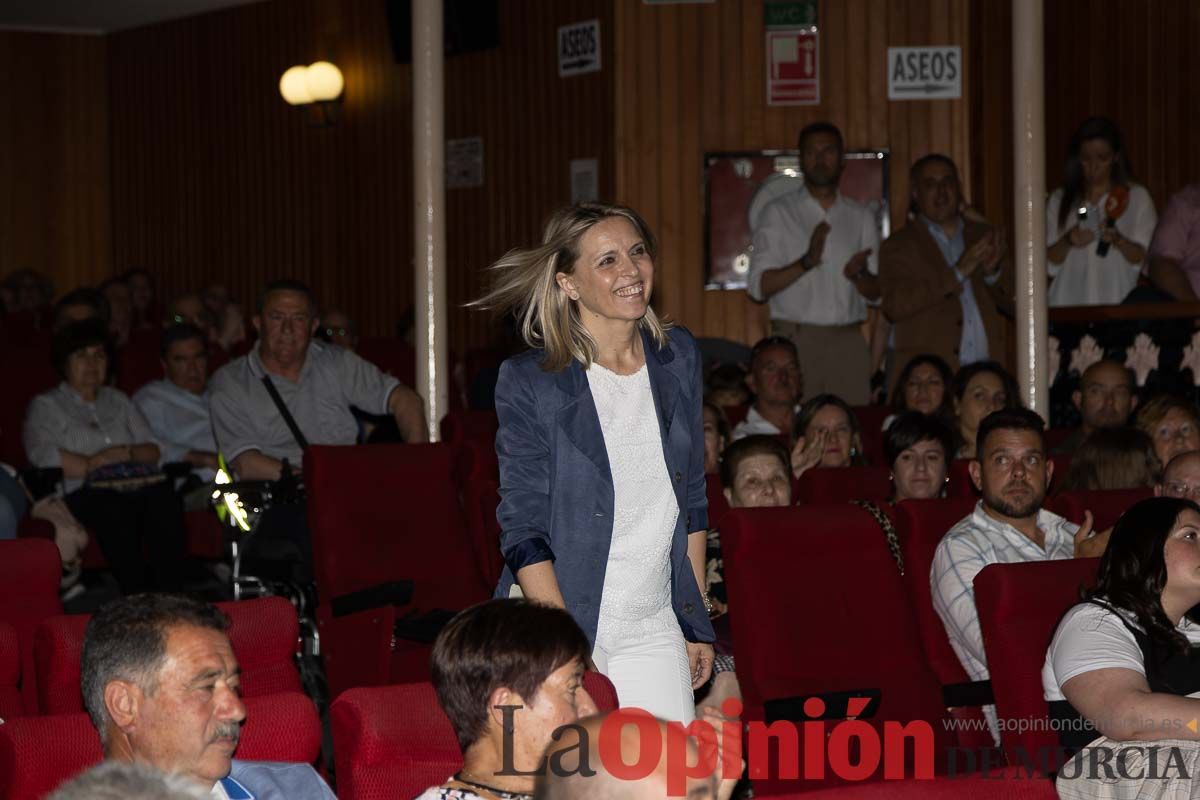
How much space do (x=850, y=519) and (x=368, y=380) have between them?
2.16 m

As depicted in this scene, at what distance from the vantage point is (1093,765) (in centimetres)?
295

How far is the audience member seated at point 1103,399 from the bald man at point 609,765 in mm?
4534

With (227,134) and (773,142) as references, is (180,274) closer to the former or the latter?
(227,134)

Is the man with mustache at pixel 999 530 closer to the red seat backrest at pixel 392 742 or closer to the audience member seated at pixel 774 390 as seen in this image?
the red seat backrest at pixel 392 742

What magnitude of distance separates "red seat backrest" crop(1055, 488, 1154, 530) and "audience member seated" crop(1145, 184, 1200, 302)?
2952 mm

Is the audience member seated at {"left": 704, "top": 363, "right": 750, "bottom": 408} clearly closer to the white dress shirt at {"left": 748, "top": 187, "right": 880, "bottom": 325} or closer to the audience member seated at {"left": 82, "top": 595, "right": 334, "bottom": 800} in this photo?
the white dress shirt at {"left": 748, "top": 187, "right": 880, "bottom": 325}

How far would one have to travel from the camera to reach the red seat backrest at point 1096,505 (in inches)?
174

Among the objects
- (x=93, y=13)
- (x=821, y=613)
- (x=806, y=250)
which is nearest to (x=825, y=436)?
(x=821, y=613)

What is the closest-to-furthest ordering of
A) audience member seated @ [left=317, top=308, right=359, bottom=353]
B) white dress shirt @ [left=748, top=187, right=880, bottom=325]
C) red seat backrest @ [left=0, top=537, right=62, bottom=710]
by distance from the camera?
red seat backrest @ [left=0, top=537, right=62, bottom=710] → white dress shirt @ [left=748, top=187, right=880, bottom=325] → audience member seated @ [left=317, top=308, right=359, bottom=353]

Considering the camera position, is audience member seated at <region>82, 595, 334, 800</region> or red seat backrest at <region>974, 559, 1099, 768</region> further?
red seat backrest at <region>974, 559, 1099, 768</region>

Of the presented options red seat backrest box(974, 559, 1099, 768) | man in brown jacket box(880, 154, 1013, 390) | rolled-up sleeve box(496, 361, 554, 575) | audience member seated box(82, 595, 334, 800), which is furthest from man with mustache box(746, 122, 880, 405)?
audience member seated box(82, 595, 334, 800)

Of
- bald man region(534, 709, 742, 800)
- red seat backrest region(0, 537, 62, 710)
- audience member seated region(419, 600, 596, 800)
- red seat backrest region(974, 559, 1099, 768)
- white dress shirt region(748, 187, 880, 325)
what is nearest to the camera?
bald man region(534, 709, 742, 800)

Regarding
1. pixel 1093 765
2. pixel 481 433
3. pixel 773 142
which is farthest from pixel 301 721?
pixel 773 142

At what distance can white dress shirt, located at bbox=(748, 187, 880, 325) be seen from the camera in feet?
24.8
